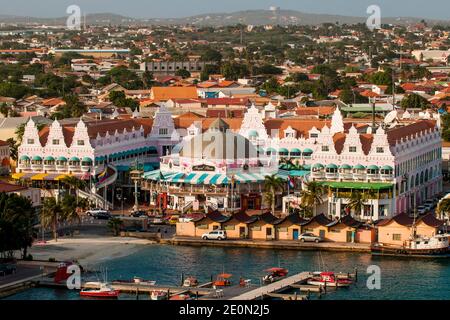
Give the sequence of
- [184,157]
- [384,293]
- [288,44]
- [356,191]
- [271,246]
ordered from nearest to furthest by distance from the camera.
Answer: [384,293] < [271,246] < [356,191] < [184,157] < [288,44]

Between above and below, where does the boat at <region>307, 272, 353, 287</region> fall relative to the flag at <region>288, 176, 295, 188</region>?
below

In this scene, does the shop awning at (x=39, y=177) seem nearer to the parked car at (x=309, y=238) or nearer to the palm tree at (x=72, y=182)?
the palm tree at (x=72, y=182)

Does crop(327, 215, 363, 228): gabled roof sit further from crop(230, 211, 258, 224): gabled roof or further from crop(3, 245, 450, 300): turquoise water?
crop(230, 211, 258, 224): gabled roof

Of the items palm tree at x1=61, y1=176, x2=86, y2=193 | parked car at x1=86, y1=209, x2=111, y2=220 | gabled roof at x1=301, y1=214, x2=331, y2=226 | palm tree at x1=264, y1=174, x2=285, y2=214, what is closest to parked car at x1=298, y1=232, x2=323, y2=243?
gabled roof at x1=301, y1=214, x2=331, y2=226

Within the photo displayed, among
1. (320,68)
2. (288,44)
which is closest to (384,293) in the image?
(320,68)

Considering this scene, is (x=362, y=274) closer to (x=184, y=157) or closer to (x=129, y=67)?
(x=184, y=157)

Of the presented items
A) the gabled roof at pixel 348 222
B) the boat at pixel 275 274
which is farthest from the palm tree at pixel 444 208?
the boat at pixel 275 274

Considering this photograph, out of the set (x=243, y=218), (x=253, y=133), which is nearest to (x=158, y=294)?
(x=243, y=218)
